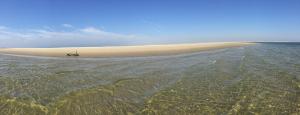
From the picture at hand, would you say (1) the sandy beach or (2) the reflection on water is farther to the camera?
(1) the sandy beach

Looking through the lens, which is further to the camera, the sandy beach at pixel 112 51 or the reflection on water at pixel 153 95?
the sandy beach at pixel 112 51

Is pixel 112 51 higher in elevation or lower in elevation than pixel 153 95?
higher

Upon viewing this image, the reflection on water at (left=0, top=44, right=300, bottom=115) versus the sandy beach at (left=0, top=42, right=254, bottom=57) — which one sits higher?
the sandy beach at (left=0, top=42, right=254, bottom=57)

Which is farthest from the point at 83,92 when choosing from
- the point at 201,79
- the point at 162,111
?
the point at 201,79

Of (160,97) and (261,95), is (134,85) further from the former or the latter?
(261,95)

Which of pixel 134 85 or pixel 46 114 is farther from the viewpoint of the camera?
pixel 134 85

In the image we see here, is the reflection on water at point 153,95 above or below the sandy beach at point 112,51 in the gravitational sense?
below

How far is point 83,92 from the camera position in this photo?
1009cm

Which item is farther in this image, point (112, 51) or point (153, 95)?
point (112, 51)

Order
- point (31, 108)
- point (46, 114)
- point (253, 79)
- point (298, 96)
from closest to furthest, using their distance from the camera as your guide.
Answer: point (46, 114) → point (31, 108) → point (298, 96) → point (253, 79)

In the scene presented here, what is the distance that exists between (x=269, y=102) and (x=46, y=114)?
28.0 ft

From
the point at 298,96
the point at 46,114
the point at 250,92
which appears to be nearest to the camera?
the point at 46,114

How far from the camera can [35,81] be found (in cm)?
1256

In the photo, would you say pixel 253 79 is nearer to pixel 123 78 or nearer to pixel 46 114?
pixel 123 78
